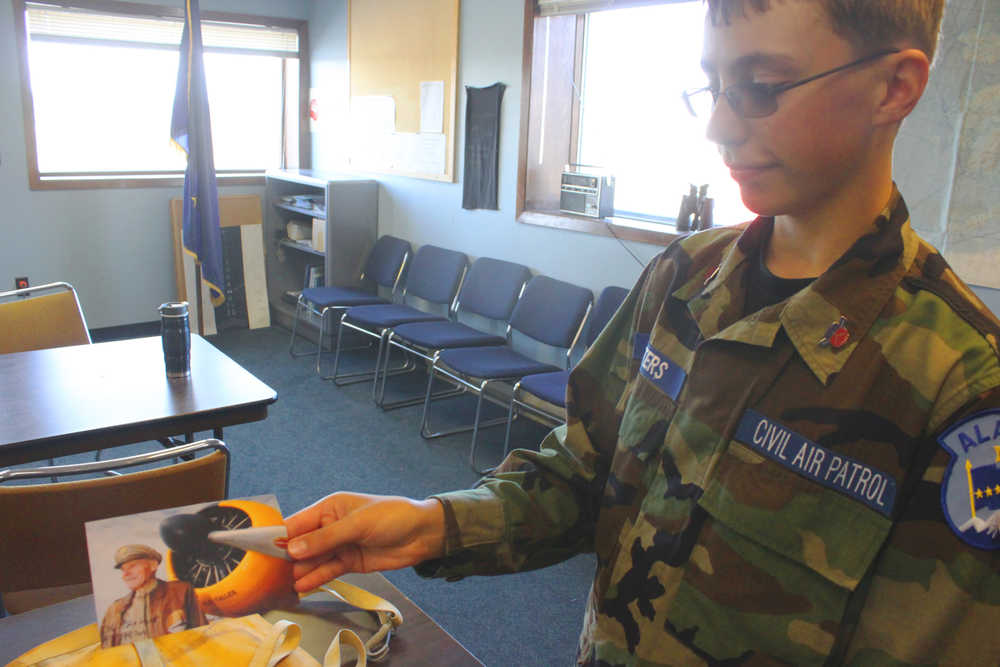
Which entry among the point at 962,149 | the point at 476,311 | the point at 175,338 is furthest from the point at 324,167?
the point at 962,149

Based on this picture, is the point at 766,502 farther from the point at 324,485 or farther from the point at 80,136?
the point at 80,136

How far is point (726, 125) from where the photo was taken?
2.38 feet

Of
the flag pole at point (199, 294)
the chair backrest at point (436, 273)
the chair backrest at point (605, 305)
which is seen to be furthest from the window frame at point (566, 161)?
the flag pole at point (199, 294)

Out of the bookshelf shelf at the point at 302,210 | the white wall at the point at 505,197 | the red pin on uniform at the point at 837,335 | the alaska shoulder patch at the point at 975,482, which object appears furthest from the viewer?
the bookshelf shelf at the point at 302,210

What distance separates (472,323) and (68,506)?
3264mm

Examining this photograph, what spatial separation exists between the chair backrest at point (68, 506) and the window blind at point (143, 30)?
4514 mm

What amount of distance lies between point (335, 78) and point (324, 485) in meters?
3.51

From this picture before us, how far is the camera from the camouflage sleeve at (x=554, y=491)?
2.95 feet

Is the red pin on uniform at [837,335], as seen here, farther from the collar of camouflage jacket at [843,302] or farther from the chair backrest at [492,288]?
the chair backrest at [492,288]

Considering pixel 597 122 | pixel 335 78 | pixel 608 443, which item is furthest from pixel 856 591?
pixel 335 78

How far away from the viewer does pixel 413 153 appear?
488cm

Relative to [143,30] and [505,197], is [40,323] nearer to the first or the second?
[505,197]

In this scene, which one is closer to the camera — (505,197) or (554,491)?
(554,491)

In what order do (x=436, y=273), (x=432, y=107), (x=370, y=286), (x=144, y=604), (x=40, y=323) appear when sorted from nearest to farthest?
(x=144, y=604) → (x=40, y=323) → (x=436, y=273) → (x=432, y=107) → (x=370, y=286)
